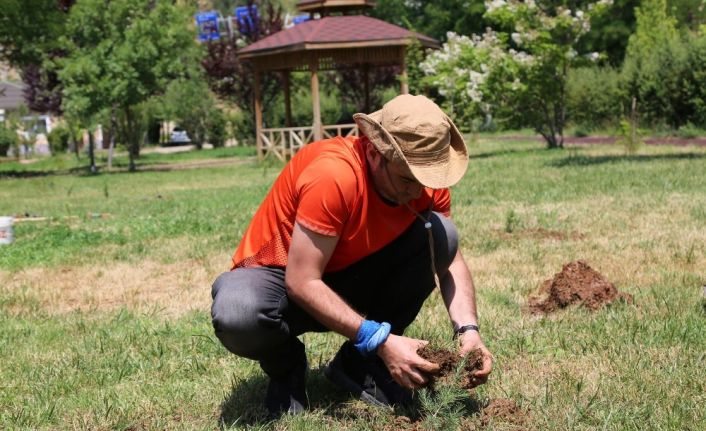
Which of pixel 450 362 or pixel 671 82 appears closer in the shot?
pixel 450 362

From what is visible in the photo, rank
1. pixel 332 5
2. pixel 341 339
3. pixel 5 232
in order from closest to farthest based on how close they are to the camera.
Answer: pixel 341 339 → pixel 5 232 → pixel 332 5

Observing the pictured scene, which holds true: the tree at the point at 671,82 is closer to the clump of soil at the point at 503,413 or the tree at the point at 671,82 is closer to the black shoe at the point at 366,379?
the black shoe at the point at 366,379

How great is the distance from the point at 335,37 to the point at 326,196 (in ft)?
62.7

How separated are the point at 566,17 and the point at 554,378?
696 inches

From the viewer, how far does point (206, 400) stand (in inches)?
142

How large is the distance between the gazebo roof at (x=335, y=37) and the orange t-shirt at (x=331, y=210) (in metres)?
18.3

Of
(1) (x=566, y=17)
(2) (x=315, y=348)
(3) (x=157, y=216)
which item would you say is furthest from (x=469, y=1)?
(2) (x=315, y=348)

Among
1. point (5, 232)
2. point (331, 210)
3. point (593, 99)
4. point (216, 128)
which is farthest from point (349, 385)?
point (216, 128)

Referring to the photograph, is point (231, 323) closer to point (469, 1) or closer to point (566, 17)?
point (566, 17)

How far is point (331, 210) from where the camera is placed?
9.75ft

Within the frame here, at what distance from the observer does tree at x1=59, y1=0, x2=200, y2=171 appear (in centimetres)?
Answer: 2241

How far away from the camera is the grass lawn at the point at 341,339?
3383 millimetres

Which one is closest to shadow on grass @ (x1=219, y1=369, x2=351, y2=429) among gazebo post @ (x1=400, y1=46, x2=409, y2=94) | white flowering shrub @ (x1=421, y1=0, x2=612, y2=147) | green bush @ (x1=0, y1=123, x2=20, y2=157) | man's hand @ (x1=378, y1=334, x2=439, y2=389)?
man's hand @ (x1=378, y1=334, x2=439, y2=389)

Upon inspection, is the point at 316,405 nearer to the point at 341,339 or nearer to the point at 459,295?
the point at 459,295
